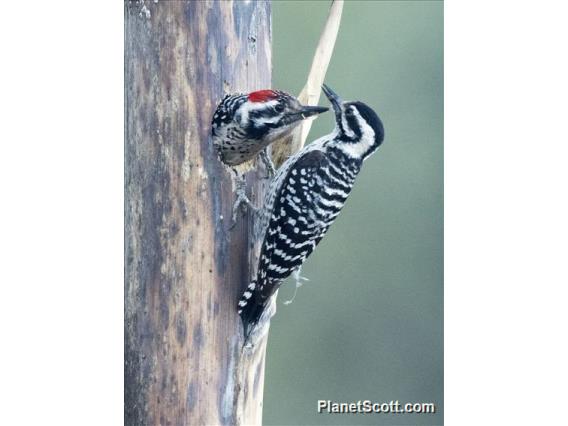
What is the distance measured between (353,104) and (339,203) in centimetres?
43

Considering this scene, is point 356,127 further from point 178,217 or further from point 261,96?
point 178,217

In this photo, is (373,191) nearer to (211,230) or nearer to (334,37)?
(334,37)

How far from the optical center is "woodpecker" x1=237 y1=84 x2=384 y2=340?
3.57 meters

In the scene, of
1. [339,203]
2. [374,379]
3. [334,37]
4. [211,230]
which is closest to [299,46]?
[334,37]

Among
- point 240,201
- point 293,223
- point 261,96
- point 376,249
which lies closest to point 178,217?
point 240,201

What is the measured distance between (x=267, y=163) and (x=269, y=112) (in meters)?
0.37

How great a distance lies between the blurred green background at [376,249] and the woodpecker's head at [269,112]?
0.43 m

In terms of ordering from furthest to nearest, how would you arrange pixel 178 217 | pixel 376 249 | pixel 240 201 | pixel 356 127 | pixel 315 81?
pixel 376 249
pixel 315 81
pixel 356 127
pixel 240 201
pixel 178 217

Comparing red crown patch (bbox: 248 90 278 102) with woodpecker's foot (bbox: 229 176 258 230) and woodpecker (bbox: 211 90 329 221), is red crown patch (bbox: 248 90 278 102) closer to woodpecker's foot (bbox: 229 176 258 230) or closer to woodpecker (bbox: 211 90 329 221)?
woodpecker (bbox: 211 90 329 221)

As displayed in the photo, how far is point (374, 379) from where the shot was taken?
399cm

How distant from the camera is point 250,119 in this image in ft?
11.5

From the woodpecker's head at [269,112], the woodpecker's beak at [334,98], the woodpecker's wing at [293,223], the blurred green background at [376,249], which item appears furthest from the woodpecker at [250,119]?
the blurred green background at [376,249]

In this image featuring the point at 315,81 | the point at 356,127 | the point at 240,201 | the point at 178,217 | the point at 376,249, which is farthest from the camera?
the point at 376,249

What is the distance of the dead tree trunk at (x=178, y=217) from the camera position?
346 centimetres
